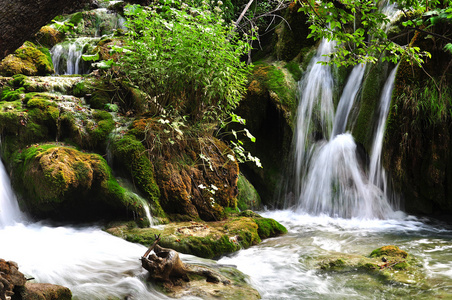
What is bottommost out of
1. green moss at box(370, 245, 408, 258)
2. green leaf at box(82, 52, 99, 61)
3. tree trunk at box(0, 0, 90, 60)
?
green moss at box(370, 245, 408, 258)

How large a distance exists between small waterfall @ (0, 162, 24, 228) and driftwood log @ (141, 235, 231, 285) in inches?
96.9

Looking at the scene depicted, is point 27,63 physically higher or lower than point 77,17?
lower

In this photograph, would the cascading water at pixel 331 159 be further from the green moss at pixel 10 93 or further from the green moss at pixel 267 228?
the green moss at pixel 10 93

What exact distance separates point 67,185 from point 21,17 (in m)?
3.47

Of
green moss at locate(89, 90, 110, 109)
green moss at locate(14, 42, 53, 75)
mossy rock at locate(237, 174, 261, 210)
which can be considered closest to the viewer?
green moss at locate(89, 90, 110, 109)

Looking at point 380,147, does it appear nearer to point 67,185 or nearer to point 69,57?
point 67,185

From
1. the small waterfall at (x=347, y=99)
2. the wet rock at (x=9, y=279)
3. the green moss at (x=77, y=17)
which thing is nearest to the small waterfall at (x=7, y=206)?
the wet rock at (x=9, y=279)

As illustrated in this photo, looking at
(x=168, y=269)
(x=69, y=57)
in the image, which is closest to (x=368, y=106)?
(x=168, y=269)

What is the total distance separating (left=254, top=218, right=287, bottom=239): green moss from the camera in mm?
5629

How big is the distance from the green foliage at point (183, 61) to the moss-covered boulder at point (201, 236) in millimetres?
1943

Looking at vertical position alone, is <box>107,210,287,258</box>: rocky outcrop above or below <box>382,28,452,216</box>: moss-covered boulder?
below

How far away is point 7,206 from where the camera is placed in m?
4.93

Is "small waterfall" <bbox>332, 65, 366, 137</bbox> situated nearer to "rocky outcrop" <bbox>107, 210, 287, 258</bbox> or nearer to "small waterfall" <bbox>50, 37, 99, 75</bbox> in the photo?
"rocky outcrop" <bbox>107, 210, 287, 258</bbox>

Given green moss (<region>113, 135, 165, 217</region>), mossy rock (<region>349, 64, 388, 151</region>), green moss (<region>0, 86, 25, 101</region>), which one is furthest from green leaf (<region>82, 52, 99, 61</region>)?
mossy rock (<region>349, 64, 388, 151</region>)
